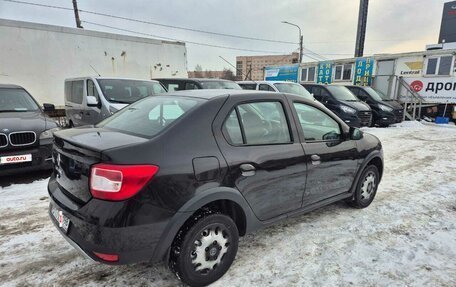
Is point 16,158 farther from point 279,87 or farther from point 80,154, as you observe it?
point 279,87

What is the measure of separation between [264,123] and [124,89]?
516 centimetres

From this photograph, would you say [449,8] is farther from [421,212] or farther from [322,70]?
[421,212]

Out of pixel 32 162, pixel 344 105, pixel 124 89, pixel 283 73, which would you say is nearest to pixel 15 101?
pixel 32 162

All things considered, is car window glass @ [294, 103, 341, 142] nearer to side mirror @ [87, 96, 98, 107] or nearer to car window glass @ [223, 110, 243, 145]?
car window glass @ [223, 110, 243, 145]

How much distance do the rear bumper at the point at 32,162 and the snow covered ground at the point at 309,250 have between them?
0.27 metres

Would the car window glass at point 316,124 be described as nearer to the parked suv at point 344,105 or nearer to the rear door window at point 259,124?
the rear door window at point 259,124

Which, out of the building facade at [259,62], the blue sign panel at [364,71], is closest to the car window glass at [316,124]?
the blue sign panel at [364,71]

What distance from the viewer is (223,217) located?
2.48 meters

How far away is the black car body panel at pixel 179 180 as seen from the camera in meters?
2.07

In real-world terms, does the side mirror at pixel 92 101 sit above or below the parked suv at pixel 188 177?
above

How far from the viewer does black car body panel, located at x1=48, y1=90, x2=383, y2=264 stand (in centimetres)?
207

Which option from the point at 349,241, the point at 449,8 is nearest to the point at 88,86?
the point at 349,241

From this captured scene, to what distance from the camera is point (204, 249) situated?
2.43m

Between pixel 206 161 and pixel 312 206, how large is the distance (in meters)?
1.61
